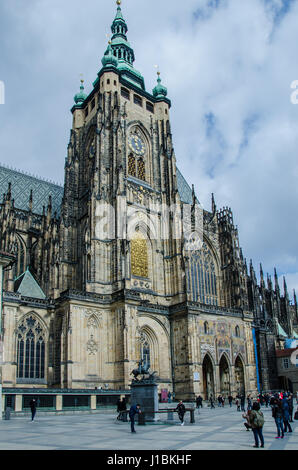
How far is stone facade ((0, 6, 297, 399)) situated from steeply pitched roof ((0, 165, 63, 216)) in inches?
87.1

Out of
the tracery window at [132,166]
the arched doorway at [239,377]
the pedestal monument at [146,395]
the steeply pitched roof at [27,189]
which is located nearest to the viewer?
the pedestal monument at [146,395]

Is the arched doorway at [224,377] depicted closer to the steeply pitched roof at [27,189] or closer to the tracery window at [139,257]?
the tracery window at [139,257]

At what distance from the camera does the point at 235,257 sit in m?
50.5

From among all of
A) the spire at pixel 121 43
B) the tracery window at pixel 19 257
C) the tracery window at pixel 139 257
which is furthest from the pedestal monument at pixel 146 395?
the spire at pixel 121 43

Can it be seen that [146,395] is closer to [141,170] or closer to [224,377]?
[224,377]

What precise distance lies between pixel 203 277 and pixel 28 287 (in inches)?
754

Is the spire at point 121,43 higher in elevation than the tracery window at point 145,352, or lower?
higher

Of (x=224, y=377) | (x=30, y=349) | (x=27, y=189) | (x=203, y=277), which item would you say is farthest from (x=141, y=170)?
(x=224, y=377)

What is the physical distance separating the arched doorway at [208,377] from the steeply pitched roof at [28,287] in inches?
660

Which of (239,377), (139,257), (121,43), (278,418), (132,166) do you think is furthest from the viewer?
(121,43)

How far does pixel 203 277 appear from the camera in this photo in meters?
48.8

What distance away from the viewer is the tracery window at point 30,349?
1388 inches

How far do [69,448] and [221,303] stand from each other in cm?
3946

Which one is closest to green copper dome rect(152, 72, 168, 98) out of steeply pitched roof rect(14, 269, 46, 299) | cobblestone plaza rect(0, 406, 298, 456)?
steeply pitched roof rect(14, 269, 46, 299)
